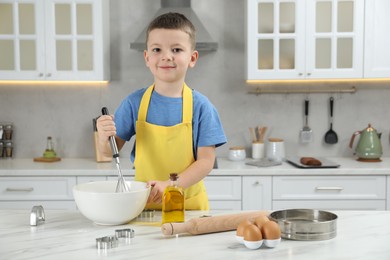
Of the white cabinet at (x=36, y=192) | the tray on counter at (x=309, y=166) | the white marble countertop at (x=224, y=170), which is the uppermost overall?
the tray on counter at (x=309, y=166)

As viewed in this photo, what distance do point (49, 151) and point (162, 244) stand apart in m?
2.58

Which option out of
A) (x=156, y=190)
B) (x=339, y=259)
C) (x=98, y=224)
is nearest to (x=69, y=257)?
(x=98, y=224)

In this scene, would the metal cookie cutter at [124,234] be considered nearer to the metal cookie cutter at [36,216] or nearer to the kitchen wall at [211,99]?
the metal cookie cutter at [36,216]

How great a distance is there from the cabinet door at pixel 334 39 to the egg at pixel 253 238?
93.2 inches

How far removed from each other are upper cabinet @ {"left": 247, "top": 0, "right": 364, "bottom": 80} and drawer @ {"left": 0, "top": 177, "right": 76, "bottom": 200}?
139 centimetres

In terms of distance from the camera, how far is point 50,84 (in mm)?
4168

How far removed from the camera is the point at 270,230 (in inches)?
61.9

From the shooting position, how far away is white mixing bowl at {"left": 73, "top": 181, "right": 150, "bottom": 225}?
1.76 metres

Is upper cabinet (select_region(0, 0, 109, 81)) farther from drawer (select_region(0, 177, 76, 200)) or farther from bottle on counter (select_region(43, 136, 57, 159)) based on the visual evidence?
drawer (select_region(0, 177, 76, 200))

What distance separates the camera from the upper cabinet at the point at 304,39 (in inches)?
147

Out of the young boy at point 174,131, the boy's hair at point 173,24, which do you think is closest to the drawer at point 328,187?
the young boy at point 174,131

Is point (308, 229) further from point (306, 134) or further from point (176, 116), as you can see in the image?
point (306, 134)

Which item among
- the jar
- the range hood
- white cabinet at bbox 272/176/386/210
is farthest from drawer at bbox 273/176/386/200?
the range hood

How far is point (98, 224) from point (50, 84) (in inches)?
98.8
